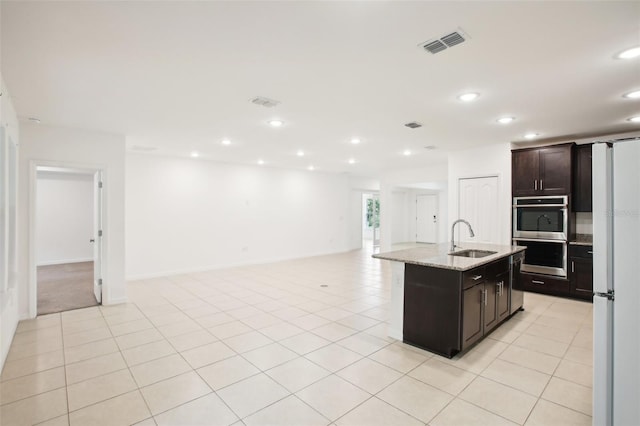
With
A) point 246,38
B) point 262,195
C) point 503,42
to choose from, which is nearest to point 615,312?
point 503,42

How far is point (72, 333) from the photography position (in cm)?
376

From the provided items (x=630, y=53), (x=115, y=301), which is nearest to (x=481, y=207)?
(x=630, y=53)

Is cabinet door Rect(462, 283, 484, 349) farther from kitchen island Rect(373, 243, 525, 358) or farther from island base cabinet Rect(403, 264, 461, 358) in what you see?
island base cabinet Rect(403, 264, 461, 358)

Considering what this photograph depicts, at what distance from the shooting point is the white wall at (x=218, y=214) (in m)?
6.71

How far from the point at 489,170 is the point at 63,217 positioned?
10457 millimetres

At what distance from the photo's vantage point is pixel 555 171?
513 cm

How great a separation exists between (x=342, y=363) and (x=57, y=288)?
5.81 meters

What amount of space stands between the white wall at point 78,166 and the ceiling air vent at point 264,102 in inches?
110

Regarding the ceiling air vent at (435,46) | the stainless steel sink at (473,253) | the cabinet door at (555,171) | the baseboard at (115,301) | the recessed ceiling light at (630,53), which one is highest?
the ceiling air vent at (435,46)

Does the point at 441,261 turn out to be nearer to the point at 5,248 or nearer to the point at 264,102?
the point at 264,102

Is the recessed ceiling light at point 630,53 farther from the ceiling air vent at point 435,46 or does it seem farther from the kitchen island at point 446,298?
the kitchen island at point 446,298

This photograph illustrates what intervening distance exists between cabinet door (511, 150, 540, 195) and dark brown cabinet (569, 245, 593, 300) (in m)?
1.10

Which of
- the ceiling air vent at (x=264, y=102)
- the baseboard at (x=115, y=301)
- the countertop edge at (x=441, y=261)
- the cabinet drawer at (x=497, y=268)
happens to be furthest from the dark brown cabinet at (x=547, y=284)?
the baseboard at (x=115, y=301)

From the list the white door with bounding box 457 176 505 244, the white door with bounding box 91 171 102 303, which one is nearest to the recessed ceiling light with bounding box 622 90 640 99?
the white door with bounding box 457 176 505 244
